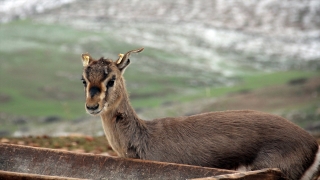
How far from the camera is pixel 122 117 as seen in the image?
8492mm

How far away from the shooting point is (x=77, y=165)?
7.87m

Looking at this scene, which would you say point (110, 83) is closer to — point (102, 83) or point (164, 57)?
point (102, 83)

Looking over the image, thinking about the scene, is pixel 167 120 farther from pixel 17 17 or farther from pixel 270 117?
pixel 17 17

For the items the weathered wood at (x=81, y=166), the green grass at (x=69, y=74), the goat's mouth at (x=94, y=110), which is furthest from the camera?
the green grass at (x=69, y=74)

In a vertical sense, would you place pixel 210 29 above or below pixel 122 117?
below

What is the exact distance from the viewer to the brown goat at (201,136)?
773cm

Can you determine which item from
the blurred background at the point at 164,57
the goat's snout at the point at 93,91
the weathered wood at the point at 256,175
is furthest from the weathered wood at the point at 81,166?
the blurred background at the point at 164,57

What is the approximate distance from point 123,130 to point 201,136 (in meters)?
1.07

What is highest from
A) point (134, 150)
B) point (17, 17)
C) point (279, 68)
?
point (134, 150)

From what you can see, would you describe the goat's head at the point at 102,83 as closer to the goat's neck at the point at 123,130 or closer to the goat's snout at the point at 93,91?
the goat's snout at the point at 93,91

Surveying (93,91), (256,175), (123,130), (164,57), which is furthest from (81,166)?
(164,57)

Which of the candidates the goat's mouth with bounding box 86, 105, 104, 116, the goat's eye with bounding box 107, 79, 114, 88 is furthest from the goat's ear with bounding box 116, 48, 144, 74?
the goat's mouth with bounding box 86, 105, 104, 116

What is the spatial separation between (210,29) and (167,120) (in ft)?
170

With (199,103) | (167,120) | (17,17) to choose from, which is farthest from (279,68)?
(167,120)
